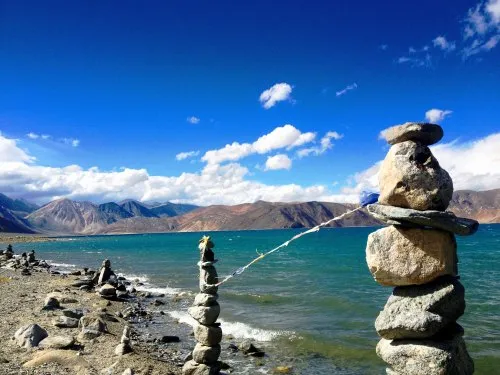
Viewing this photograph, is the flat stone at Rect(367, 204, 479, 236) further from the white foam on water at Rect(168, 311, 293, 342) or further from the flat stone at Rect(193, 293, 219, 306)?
the white foam on water at Rect(168, 311, 293, 342)

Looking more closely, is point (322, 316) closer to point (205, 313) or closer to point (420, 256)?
point (205, 313)

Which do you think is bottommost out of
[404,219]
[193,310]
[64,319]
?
[64,319]

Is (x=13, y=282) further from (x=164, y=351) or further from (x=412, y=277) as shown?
(x=412, y=277)

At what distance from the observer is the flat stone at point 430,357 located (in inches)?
334

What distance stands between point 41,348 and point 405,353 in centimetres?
1407

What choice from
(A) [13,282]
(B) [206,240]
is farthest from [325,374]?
(A) [13,282]

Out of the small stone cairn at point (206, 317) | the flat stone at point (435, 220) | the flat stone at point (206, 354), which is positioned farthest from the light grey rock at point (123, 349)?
the flat stone at point (435, 220)

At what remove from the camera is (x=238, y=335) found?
78.7 ft

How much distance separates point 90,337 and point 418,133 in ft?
56.3

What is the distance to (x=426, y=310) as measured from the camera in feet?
28.8

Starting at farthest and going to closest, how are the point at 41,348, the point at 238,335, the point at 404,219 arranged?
1. the point at 238,335
2. the point at 41,348
3. the point at 404,219

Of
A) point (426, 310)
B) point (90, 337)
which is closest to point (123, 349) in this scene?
point (90, 337)

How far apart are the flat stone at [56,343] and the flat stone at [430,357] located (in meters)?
13.4

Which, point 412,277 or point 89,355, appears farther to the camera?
point 89,355
